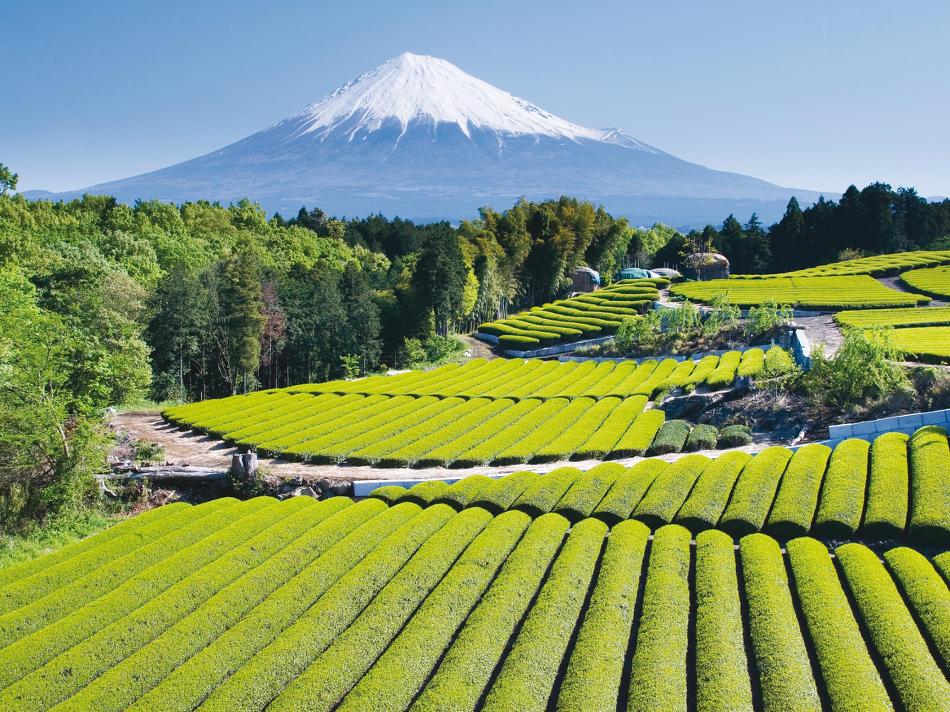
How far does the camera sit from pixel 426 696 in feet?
46.0

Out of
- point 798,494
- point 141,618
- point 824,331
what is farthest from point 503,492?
point 824,331

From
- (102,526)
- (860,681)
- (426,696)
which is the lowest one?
(102,526)

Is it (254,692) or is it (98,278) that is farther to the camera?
(98,278)

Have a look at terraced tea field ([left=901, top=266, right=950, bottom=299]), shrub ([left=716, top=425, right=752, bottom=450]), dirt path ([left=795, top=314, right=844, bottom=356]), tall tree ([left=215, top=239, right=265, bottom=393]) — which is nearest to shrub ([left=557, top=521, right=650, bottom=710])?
shrub ([left=716, top=425, right=752, bottom=450])

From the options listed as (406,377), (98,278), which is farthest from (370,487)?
(98,278)

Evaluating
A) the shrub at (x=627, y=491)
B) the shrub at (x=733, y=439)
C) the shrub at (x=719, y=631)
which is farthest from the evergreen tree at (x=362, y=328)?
the shrub at (x=719, y=631)

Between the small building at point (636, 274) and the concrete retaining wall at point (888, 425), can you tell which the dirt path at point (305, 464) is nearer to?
the concrete retaining wall at point (888, 425)

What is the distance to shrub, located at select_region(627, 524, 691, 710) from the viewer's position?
1367cm

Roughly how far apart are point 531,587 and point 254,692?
7387 mm

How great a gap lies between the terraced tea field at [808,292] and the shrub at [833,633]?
126 ft

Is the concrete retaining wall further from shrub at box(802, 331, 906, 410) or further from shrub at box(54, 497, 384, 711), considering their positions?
shrub at box(54, 497, 384, 711)

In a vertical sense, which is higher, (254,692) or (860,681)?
(860,681)

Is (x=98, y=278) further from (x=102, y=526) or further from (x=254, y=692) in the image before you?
(x=254, y=692)

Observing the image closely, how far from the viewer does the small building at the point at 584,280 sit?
9431 centimetres
